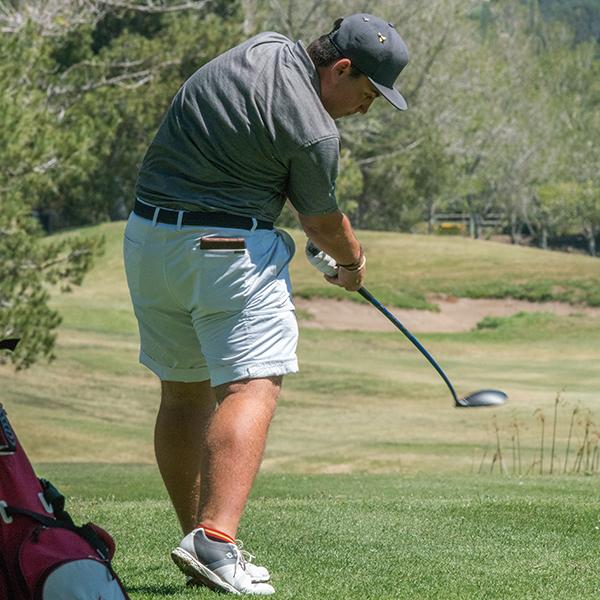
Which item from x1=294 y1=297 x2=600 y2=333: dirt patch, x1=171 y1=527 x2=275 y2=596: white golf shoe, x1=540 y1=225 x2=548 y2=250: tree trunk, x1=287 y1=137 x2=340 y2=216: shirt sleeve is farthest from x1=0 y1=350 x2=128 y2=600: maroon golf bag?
x1=540 y1=225 x2=548 y2=250: tree trunk

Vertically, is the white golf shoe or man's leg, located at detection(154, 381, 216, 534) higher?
man's leg, located at detection(154, 381, 216, 534)

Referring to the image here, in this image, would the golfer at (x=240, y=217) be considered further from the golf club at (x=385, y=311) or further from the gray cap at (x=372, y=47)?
the golf club at (x=385, y=311)

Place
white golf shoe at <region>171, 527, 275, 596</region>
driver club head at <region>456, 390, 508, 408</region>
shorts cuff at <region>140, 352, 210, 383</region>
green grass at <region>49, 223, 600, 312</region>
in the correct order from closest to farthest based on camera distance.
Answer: white golf shoe at <region>171, 527, 275, 596</region>, shorts cuff at <region>140, 352, 210, 383</region>, driver club head at <region>456, 390, 508, 408</region>, green grass at <region>49, 223, 600, 312</region>

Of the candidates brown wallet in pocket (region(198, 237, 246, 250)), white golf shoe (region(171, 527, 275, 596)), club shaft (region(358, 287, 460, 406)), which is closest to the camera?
white golf shoe (region(171, 527, 275, 596))

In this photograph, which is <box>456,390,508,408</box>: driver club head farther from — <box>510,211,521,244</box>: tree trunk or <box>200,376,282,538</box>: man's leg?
<box>510,211,521,244</box>: tree trunk

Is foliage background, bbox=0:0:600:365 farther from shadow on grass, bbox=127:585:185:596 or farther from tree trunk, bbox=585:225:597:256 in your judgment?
shadow on grass, bbox=127:585:185:596

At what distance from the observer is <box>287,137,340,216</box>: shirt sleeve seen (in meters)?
3.96

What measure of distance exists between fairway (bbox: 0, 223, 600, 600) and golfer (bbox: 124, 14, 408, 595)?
1.35 ft

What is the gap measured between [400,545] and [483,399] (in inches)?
27.6

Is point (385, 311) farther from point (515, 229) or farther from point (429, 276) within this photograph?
point (515, 229)

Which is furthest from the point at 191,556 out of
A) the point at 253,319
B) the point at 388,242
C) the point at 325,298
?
the point at 388,242

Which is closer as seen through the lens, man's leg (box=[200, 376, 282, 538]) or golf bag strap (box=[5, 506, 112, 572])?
golf bag strap (box=[5, 506, 112, 572])

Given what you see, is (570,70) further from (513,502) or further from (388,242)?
(513,502)

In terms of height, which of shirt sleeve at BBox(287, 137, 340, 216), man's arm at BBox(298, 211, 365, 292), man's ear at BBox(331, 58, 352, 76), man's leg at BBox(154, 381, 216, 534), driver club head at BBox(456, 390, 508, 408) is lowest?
driver club head at BBox(456, 390, 508, 408)
